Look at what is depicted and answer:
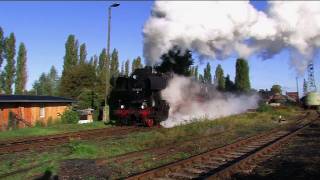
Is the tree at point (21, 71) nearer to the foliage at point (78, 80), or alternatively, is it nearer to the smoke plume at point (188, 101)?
the foliage at point (78, 80)

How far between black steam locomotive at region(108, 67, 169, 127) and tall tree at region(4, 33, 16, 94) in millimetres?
41372

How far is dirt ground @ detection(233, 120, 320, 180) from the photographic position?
9.33 m

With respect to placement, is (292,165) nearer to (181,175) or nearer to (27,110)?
(181,175)

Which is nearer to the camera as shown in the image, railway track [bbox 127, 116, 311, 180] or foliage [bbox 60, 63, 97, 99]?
railway track [bbox 127, 116, 311, 180]

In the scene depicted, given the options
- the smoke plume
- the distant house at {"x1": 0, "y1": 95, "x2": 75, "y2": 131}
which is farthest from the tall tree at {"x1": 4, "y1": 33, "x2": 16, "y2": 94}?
the smoke plume

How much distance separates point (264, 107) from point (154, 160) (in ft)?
114

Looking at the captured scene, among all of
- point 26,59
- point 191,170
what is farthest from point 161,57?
point 26,59

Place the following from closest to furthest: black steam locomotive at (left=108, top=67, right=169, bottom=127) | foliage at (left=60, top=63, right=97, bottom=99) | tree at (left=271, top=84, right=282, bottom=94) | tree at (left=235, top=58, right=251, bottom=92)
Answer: black steam locomotive at (left=108, top=67, right=169, bottom=127)
foliage at (left=60, top=63, right=97, bottom=99)
tree at (left=235, top=58, right=251, bottom=92)
tree at (left=271, top=84, right=282, bottom=94)

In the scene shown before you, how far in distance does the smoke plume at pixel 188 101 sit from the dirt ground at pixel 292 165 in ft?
35.6

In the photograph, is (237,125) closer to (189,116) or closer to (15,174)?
(189,116)

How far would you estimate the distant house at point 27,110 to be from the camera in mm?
26297

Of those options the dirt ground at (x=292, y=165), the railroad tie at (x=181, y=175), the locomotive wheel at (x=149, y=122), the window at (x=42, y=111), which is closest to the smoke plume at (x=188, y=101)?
the locomotive wheel at (x=149, y=122)

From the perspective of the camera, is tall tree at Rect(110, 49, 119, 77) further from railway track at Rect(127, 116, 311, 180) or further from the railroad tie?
the railroad tie

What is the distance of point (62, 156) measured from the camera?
41.6 ft
